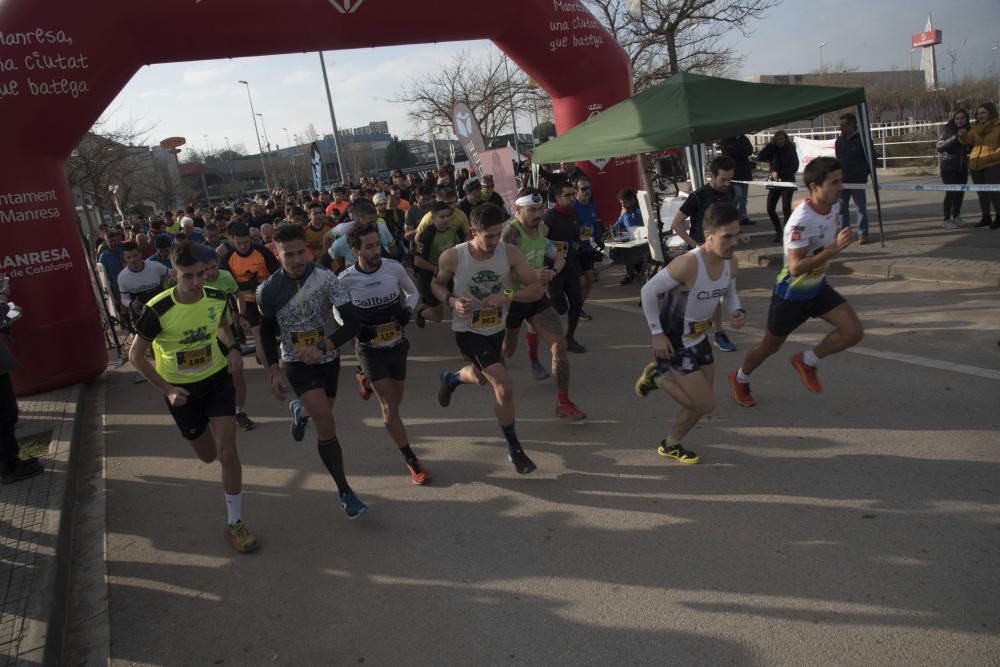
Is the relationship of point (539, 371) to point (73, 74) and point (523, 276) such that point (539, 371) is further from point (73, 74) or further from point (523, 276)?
point (73, 74)

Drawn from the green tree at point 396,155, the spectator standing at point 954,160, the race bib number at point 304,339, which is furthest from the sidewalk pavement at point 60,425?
the green tree at point 396,155

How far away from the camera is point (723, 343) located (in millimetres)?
6621

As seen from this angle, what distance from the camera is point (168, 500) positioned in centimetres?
490

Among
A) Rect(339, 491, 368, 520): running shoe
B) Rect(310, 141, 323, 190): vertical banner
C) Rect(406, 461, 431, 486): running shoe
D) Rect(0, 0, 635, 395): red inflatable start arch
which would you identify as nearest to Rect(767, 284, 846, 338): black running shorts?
Rect(406, 461, 431, 486): running shoe

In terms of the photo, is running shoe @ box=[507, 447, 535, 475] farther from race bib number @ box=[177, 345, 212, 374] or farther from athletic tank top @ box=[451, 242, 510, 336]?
race bib number @ box=[177, 345, 212, 374]

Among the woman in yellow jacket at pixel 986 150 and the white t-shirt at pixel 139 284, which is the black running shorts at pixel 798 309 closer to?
the woman in yellow jacket at pixel 986 150

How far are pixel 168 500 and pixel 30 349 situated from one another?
13.3 feet

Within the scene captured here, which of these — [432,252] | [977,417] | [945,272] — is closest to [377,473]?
[432,252]

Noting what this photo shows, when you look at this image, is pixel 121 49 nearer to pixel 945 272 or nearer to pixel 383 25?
pixel 383 25

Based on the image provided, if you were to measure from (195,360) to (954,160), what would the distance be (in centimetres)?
1082

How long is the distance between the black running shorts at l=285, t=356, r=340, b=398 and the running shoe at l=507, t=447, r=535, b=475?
1.33 m

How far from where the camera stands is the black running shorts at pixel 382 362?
455 cm

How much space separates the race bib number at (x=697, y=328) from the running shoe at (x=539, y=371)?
2.34m

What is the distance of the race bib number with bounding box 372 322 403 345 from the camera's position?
4504 mm
